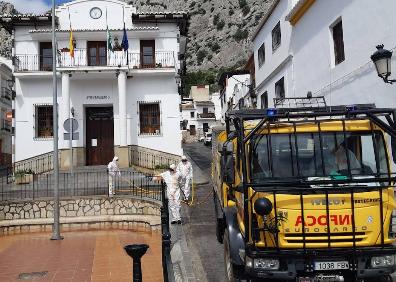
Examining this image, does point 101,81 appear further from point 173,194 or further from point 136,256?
point 136,256

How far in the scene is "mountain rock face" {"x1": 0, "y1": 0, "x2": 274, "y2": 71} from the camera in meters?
87.1

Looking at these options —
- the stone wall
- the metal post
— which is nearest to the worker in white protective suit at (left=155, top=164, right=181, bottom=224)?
the stone wall

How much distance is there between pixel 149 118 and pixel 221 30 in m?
75.3

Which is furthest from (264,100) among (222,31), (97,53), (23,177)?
(222,31)

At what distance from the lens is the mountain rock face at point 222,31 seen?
286 feet

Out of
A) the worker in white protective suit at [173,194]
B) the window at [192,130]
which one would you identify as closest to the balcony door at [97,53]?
the worker in white protective suit at [173,194]

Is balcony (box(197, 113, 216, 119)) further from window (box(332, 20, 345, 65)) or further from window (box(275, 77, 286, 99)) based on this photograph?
window (box(332, 20, 345, 65))

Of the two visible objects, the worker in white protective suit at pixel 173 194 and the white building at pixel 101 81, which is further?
the white building at pixel 101 81

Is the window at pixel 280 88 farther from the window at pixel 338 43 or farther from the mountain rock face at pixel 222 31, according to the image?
the mountain rock face at pixel 222 31

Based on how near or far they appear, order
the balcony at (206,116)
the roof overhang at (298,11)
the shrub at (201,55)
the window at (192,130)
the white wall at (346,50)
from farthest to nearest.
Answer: the shrub at (201,55)
the window at (192,130)
the balcony at (206,116)
the roof overhang at (298,11)
the white wall at (346,50)

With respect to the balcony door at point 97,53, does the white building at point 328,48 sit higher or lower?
lower

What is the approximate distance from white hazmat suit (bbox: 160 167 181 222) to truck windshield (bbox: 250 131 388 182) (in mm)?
5353

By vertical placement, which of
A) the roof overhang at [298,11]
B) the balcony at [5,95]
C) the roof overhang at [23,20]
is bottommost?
the balcony at [5,95]

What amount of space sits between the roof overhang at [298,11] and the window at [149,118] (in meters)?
9.71
